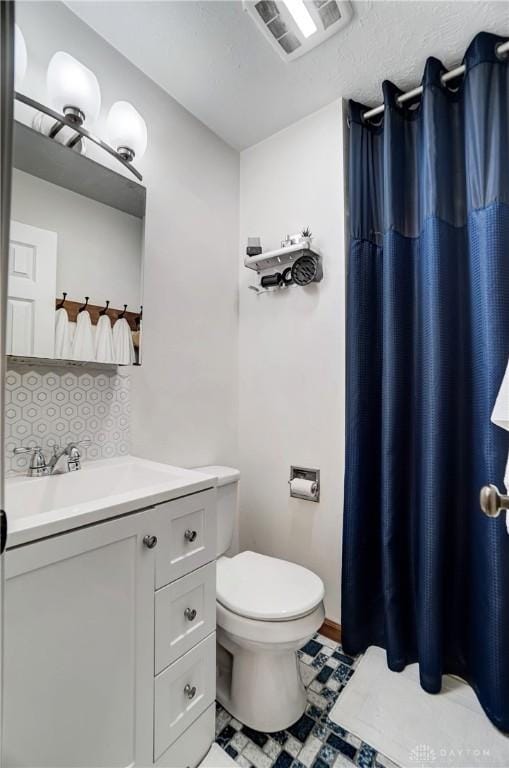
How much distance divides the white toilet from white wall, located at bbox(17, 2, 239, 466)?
2.09 ft

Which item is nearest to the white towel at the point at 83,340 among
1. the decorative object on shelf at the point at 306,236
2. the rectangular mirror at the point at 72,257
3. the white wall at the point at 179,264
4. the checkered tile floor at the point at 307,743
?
the rectangular mirror at the point at 72,257

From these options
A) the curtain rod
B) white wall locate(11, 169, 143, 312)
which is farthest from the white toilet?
the curtain rod

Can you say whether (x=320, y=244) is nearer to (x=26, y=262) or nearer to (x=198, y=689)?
(x=26, y=262)

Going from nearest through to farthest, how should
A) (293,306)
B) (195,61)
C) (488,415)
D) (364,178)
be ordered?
(488,415) → (195,61) → (364,178) → (293,306)

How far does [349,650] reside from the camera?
152 cm

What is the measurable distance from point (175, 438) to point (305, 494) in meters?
0.66

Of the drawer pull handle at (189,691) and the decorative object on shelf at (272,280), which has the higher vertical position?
the decorative object on shelf at (272,280)

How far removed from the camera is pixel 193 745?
1.03 metres

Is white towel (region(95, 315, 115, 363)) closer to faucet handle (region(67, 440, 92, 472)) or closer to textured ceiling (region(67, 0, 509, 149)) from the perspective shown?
faucet handle (region(67, 440, 92, 472))

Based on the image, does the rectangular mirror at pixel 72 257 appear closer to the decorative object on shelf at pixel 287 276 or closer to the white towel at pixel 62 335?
the white towel at pixel 62 335

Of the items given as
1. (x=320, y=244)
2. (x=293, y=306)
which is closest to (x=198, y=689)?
(x=293, y=306)

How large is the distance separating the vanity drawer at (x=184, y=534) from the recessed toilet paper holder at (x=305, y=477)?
0.67 metres

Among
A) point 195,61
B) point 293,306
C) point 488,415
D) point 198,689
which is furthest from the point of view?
point 293,306

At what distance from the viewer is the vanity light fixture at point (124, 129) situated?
126 cm
